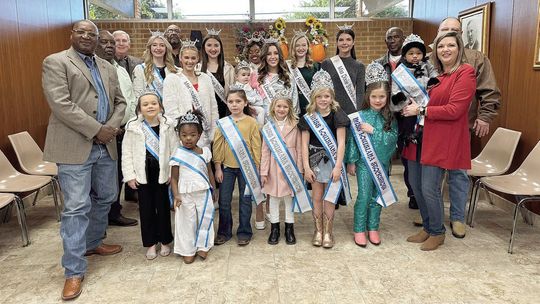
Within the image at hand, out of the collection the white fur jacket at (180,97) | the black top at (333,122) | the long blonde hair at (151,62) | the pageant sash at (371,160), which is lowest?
the pageant sash at (371,160)

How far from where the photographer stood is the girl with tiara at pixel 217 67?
3.36 meters

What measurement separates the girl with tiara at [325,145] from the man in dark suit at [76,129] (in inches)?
47.1

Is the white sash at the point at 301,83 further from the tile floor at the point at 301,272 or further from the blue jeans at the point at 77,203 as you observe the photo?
the blue jeans at the point at 77,203

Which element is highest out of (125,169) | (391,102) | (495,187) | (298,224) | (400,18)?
(400,18)

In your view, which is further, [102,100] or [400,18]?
[400,18]

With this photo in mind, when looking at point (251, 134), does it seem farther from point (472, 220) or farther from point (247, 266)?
point (472, 220)

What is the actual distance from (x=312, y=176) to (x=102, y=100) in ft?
4.47

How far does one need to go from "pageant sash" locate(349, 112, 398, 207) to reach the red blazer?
0.28m

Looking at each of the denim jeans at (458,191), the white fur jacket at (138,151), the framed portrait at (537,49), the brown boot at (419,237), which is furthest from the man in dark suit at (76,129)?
the framed portrait at (537,49)

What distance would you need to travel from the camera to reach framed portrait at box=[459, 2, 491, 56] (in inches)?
162

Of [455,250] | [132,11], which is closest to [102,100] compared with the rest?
[455,250]

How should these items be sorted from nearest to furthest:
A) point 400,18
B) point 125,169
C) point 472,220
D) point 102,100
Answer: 1. point 102,100
2. point 125,169
3. point 472,220
4. point 400,18

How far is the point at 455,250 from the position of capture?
2.83 metres

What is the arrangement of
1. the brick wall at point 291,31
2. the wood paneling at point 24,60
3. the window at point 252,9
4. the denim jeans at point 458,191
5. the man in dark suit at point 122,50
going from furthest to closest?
the window at point 252,9, the brick wall at point 291,31, the wood paneling at point 24,60, the man in dark suit at point 122,50, the denim jeans at point 458,191
